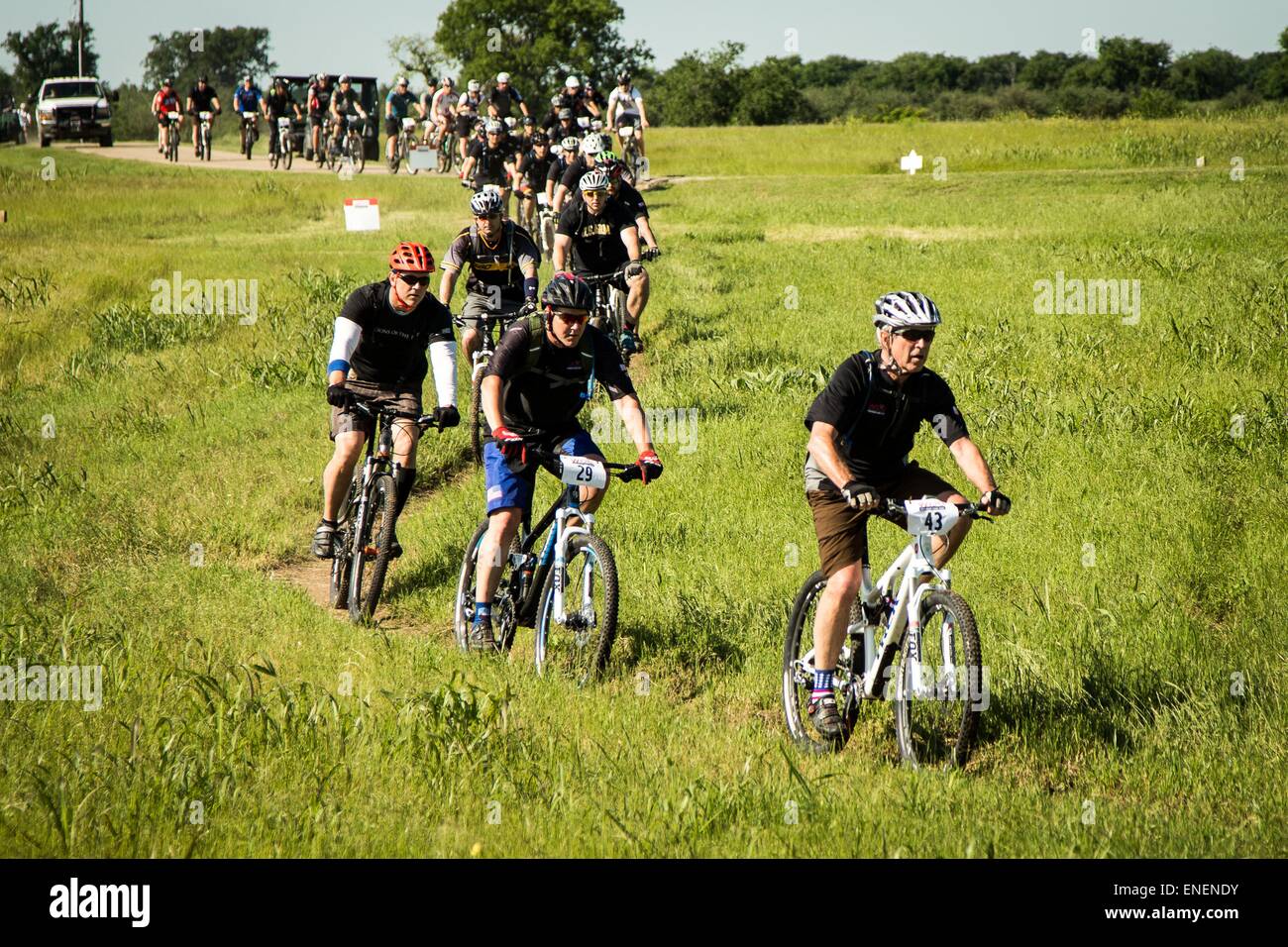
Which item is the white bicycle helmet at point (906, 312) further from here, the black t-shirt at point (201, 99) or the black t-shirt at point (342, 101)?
the black t-shirt at point (201, 99)

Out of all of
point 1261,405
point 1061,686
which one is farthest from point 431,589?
point 1261,405

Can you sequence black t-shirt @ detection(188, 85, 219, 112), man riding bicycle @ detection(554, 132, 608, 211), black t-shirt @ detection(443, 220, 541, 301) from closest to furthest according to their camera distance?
black t-shirt @ detection(443, 220, 541, 301)
man riding bicycle @ detection(554, 132, 608, 211)
black t-shirt @ detection(188, 85, 219, 112)

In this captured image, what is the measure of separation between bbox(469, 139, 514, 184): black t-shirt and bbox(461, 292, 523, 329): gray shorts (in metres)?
9.88

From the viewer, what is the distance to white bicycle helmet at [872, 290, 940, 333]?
655 cm

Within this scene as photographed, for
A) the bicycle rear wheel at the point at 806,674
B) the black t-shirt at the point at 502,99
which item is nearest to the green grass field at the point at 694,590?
the bicycle rear wheel at the point at 806,674

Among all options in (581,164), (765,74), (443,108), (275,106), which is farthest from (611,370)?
(765,74)

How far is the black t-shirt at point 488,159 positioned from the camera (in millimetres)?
22672

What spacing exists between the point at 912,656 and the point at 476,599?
3161mm

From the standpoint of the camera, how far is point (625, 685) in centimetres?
790

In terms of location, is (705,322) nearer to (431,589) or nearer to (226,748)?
(431,589)

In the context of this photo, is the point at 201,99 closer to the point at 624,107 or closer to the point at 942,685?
the point at 624,107

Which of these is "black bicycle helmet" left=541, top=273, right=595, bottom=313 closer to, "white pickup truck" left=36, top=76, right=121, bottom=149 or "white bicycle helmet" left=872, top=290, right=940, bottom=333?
"white bicycle helmet" left=872, top=290, right=940, bottom=333

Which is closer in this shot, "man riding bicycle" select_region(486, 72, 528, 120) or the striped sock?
the striped sock
